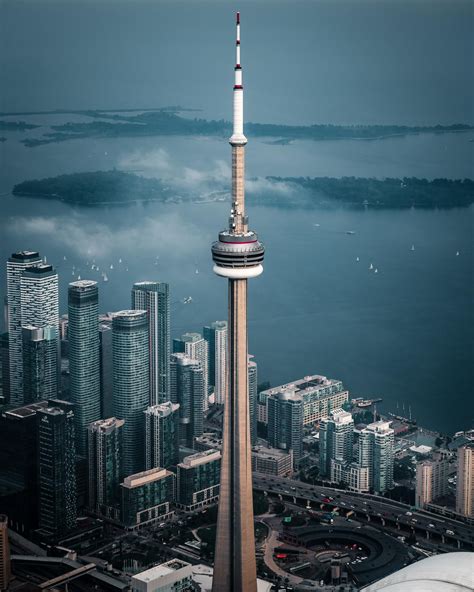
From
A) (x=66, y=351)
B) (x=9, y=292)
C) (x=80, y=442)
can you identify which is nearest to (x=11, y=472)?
(x=80, y=442)

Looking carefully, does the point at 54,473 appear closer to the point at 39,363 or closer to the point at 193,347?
the point at 39,363

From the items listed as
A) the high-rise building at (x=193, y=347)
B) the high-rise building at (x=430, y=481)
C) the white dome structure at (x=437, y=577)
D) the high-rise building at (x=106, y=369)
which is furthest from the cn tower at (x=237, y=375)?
the high-rise building at (x=193, y=347)

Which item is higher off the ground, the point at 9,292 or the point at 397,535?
the point at 9,292

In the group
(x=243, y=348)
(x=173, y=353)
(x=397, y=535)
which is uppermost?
(x=243, y=348)

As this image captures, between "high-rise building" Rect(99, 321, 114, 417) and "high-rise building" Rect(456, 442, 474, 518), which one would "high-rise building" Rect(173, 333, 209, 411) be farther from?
"high-rise building" Rect(456, 442, 474, 518)

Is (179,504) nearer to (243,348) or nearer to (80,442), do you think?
(80,442)

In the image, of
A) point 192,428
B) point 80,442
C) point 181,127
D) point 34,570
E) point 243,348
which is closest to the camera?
point 243,348
